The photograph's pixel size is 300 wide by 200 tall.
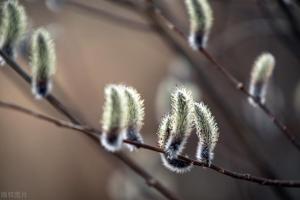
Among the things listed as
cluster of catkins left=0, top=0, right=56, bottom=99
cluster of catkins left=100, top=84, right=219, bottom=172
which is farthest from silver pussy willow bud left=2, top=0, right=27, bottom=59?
cluster of catkins left=100, top=84, right=219, bottom=172

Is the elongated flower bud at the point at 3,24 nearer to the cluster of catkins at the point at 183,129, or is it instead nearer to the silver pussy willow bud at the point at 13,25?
the silver pussy willow bud at the point at 13,25

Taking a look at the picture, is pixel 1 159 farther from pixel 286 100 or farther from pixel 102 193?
pixel 286 100

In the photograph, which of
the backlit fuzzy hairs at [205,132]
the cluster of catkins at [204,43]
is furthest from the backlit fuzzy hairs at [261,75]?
the backlit fuzzy hairs at [205,132]

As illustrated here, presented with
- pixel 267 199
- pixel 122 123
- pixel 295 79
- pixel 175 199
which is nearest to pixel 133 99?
pixel 122 123

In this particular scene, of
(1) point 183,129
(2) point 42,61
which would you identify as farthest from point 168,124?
(2) point 42,61

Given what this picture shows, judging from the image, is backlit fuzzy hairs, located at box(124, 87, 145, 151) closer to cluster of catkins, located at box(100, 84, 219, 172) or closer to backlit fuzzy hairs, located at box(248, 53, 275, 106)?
cluster of catkins, located at box(100, 84, 219, 172)

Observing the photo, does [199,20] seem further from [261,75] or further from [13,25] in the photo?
[13,25]
